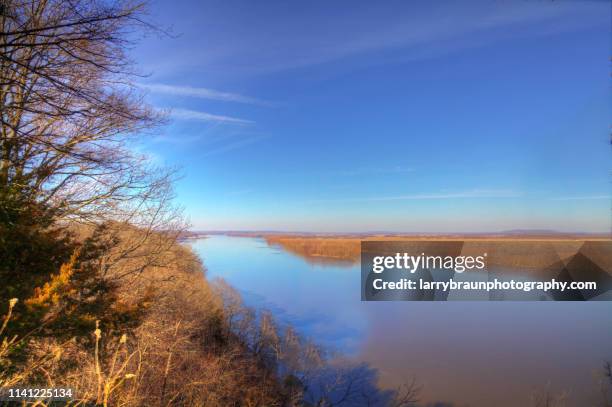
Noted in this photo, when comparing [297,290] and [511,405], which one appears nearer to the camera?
[511,405]

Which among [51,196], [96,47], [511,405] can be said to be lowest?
[511,405]

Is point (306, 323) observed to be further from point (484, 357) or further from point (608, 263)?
point (608, 263)

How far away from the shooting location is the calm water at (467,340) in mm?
11102

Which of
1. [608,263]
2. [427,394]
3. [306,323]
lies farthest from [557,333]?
[306,323]

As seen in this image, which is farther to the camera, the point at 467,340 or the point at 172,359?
the point at 467,340

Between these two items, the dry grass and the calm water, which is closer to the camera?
the dry grass

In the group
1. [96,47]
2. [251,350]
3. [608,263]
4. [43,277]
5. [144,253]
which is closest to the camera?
[43,277]

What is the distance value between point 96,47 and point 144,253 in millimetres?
6210

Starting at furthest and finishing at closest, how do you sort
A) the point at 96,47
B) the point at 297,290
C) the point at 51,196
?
the point at 297,290
the point at 51,196
the point at 96,47

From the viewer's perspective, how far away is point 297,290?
936 inches

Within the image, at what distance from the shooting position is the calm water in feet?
36.4

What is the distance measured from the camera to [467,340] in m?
14.8

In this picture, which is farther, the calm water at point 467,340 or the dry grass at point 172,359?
the calm water at point 467,340

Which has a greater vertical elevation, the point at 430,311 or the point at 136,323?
the point at 136,323
